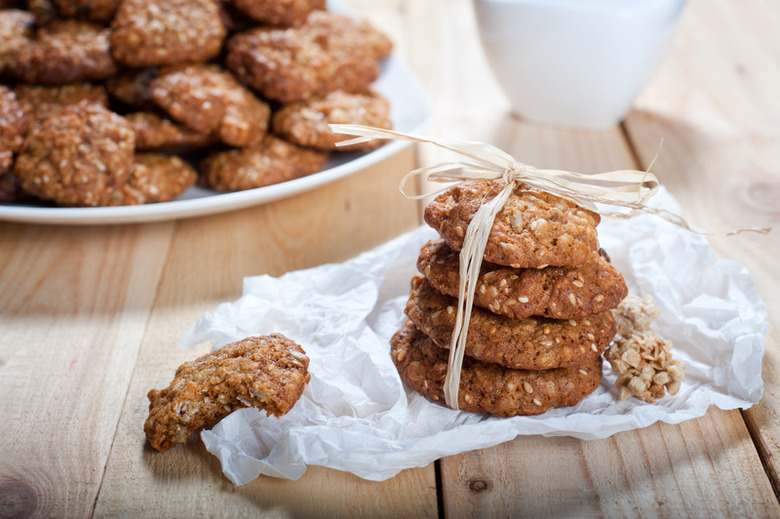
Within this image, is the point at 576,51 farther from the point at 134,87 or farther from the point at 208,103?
the point at 134,87

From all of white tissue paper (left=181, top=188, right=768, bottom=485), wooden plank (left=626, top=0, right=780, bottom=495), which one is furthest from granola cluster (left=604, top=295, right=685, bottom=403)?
wooden plank (left=626, top=0, right=780, bottom=495)

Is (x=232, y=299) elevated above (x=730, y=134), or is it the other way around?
(x=730, y=134)

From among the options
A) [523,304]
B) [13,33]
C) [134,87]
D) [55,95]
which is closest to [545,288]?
[523,304]

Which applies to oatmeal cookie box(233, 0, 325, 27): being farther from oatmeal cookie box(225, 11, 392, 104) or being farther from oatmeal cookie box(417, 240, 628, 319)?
oatmeal cookie box(417, 240, 628, 319)

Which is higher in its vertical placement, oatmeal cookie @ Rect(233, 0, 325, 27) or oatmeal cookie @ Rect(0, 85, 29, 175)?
oatmeal cookie @ Rect(233, 0, 325, 27)

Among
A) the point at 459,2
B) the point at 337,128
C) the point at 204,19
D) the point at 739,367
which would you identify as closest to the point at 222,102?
the point at 204,19

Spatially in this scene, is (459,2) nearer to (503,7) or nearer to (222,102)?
(503,7)
